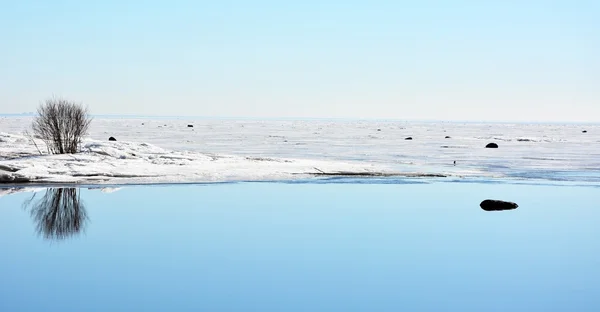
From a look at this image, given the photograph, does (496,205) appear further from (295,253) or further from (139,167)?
(139,167)

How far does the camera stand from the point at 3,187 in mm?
22469

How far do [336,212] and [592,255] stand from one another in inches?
260

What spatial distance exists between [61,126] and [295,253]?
2095 cm

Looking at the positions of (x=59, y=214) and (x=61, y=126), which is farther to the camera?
(x=61, y=126)

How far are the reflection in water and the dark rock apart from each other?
10144mm

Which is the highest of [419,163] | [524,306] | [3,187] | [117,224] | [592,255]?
[419,163]

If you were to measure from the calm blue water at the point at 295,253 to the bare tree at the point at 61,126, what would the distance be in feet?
32.9

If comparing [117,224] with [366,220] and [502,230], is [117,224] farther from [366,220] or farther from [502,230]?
[502,230]

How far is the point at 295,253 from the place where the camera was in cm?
1270

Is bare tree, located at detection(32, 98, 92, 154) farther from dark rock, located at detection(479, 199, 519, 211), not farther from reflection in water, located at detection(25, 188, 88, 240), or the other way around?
dark rock, located at detection(479, 199, 519, 211)

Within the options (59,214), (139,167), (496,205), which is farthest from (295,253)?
(139,167)

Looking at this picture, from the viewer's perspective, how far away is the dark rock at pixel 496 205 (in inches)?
739

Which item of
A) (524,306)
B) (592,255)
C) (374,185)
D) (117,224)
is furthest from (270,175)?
(524,306)

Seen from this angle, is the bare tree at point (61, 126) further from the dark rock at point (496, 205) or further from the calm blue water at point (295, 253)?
the dark rock at point (496, 205)
